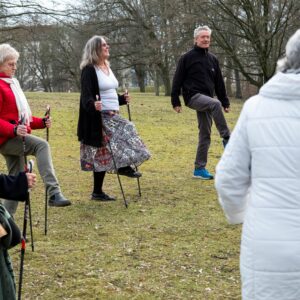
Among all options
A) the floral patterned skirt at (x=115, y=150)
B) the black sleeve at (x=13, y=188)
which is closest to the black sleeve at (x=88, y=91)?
the floral patterned skirt at (x=115, y=150)

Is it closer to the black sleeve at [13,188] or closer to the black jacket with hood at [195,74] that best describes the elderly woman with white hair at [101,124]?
the black jacket with hood at [195,74]

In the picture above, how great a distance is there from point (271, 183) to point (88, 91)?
14.0 ft

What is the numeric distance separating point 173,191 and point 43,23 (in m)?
17.8

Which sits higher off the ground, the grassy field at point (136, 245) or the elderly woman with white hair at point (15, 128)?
the elderly woman with white hair at point (15, 128)

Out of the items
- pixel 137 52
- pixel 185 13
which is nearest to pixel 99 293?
pixel 185 13

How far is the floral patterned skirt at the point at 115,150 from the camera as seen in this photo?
6.80 meters

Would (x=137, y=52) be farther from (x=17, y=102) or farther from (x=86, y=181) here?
(x=17, y=102)

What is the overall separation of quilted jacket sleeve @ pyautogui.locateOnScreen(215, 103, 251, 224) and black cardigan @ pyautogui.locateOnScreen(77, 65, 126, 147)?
396 centimetres

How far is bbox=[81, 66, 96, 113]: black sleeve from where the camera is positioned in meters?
6.52

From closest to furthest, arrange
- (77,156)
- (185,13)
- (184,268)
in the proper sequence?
(184,268) < (77,156) < (185,13)

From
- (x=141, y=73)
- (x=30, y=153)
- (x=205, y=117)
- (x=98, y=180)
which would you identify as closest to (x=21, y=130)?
(x=30, y=153)

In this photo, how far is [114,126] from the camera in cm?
680

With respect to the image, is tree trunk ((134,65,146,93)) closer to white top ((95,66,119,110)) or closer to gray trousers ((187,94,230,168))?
gray trousers ((187,94,230,168))

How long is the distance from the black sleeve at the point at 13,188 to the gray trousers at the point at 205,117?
4583 mm
